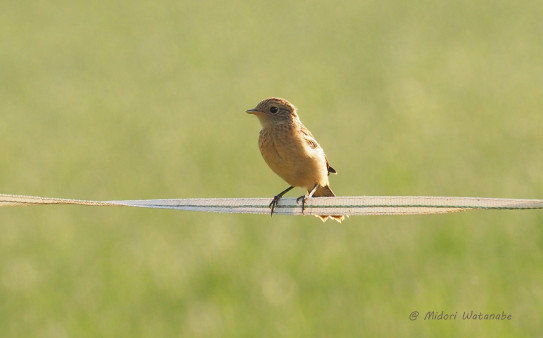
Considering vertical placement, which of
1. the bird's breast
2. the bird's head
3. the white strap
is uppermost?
the bird's head

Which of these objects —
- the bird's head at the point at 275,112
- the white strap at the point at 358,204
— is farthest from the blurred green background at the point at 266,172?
the white strap at the point at 358,204

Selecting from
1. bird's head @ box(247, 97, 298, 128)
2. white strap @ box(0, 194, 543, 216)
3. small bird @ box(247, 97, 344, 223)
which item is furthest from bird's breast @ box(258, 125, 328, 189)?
white strap @ box(0, 194, 543, 216)

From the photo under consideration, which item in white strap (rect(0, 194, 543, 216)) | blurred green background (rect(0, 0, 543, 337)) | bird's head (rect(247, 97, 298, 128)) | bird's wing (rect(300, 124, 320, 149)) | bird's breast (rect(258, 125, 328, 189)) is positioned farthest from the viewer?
blurred green background (rect(0, 0, 543, 337))

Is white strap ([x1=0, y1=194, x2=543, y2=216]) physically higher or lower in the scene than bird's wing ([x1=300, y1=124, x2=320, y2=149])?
lower

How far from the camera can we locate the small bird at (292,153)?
16.8 feet

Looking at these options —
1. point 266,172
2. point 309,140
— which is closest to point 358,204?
point 309,140

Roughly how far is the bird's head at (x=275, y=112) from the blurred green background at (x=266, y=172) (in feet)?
5.89

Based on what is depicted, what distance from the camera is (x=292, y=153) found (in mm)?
5117

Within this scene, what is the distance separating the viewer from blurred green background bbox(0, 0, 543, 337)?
23.7ft

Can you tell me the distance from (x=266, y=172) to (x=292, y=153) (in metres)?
6.60

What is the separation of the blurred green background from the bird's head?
1795 mm

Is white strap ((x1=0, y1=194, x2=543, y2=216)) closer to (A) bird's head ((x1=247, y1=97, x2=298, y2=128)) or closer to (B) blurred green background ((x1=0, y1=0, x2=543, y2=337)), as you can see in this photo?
(A) bird's head ((x1=247, y1=97, x2=298, y2=128))

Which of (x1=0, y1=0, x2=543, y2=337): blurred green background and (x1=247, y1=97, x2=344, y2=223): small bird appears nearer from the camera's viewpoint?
(x1=247, y1=97, x2=344, y2=223): small bird

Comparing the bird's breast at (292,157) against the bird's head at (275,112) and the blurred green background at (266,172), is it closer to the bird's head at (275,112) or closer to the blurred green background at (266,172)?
the bird's head at (275,112)
